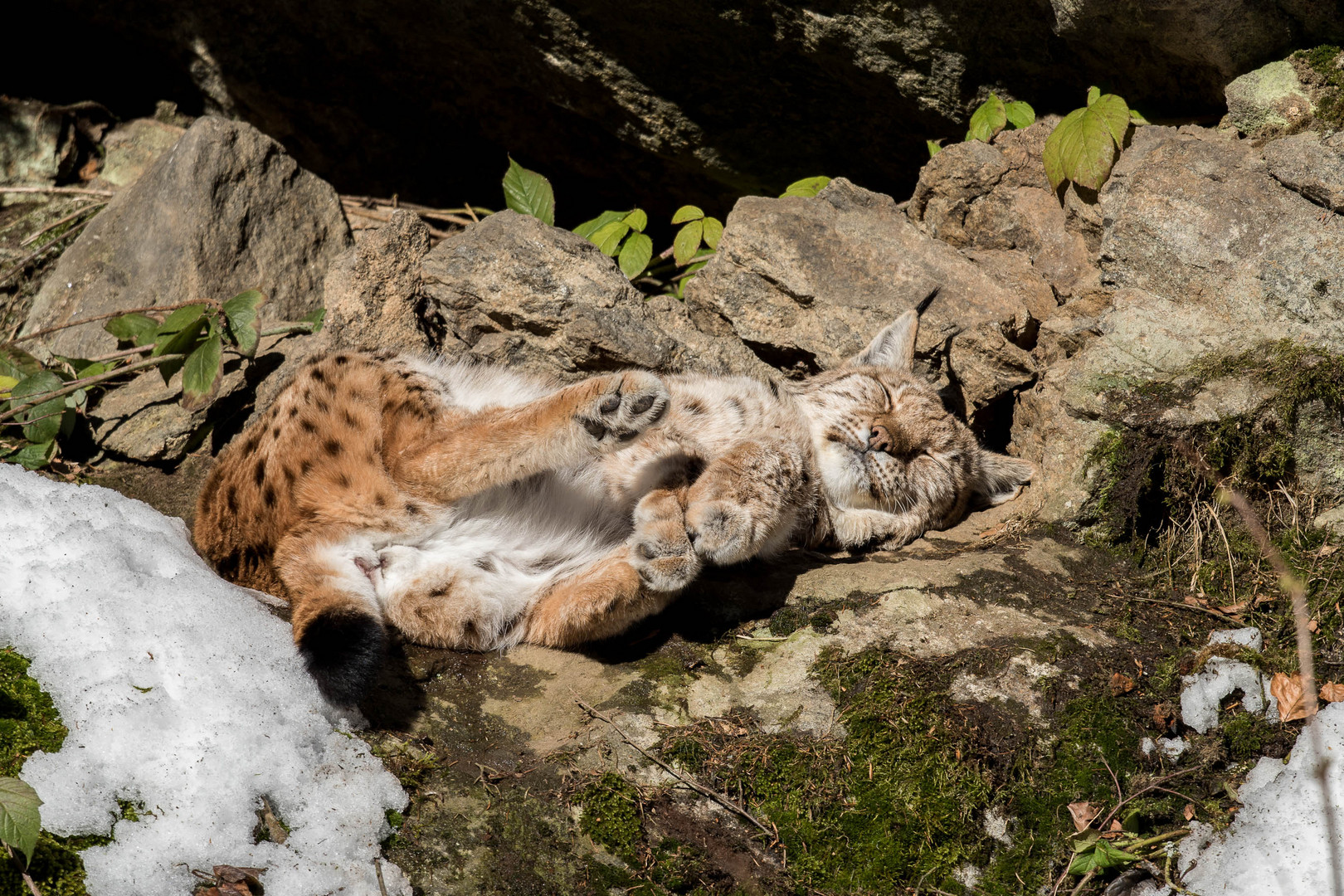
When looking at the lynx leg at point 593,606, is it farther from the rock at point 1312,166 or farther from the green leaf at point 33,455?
the rock at point 1312,166

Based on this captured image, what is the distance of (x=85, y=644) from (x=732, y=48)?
3971 mm

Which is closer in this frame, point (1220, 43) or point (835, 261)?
point (1220, 43)

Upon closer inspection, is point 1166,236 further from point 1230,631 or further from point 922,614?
point 922,614

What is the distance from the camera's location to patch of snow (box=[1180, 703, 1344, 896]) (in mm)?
2527

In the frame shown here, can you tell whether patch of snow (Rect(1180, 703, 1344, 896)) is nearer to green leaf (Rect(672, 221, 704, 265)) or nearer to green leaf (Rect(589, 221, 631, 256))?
green leaf (Rect(672, 221, 704, 265))

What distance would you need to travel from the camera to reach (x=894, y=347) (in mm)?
4363

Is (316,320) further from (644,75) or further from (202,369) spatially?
(644,75)

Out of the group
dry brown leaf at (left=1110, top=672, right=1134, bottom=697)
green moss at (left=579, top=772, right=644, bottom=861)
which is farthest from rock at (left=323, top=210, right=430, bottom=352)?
dry brown leaf at (left=1110, top=672, right=1134, bottom=697)

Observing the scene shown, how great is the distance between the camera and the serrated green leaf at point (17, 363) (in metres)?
4.60

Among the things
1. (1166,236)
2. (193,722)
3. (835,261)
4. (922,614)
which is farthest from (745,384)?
(193,722)

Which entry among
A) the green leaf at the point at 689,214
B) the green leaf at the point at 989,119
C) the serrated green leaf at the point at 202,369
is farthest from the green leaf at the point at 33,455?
the green leaf at the point at 989,119

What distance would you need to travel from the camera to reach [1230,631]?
10.4 ft

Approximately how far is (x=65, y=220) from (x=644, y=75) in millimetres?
3600

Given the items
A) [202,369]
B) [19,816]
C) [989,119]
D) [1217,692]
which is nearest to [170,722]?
[19,816]
